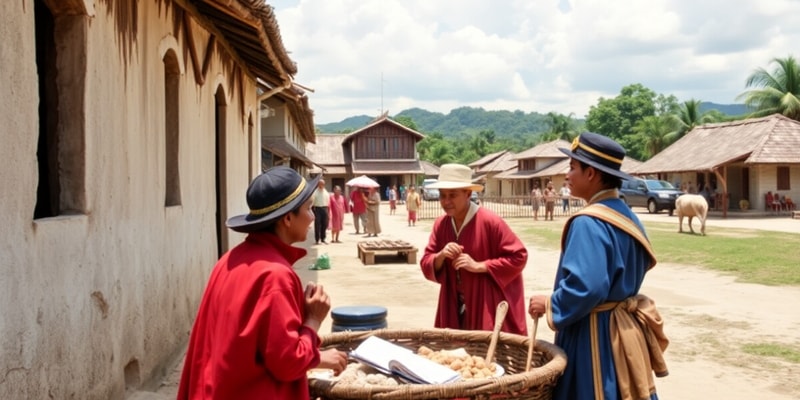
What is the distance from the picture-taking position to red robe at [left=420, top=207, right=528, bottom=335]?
4355 mm

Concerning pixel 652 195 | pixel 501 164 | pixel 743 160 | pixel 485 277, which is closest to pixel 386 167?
pixel 501 164

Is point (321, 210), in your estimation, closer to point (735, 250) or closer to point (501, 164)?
point (735, 250)

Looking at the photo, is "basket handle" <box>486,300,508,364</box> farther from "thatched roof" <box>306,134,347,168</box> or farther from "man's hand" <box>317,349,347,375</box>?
"thatched roof" <box>306,134,347,168</box>

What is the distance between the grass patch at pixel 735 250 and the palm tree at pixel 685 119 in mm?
30277

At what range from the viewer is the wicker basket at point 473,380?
2.82 meters

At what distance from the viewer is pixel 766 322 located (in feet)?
28.5

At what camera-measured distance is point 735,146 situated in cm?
3203

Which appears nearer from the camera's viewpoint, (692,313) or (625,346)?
(625,346)

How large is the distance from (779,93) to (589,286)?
4159 centimetres

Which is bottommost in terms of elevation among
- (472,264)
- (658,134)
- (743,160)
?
(472,264)

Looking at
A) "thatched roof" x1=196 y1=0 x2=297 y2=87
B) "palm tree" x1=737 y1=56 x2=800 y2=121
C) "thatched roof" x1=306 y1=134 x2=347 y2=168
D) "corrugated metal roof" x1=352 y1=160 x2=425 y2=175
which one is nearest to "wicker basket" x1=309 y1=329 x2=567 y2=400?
"thatched roof" x1=196 y1=0 x2=297 y2=87

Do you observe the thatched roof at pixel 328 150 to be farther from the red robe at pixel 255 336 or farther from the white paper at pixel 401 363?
the red robe at pixel 255 336

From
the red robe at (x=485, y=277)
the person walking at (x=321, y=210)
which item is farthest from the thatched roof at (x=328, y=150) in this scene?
the red robe at (x=485, y=277)

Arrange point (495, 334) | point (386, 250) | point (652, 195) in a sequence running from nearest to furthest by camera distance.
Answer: point (495, 334), point (386, 250), point (652, 195)
